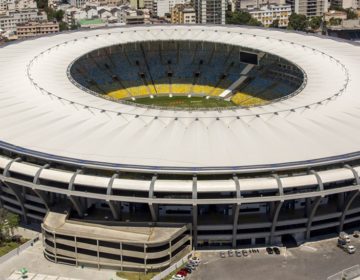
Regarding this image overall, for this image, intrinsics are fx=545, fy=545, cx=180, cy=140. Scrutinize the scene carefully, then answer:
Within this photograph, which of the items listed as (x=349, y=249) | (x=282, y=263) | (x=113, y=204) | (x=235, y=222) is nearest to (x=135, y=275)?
(x=113, y=204)

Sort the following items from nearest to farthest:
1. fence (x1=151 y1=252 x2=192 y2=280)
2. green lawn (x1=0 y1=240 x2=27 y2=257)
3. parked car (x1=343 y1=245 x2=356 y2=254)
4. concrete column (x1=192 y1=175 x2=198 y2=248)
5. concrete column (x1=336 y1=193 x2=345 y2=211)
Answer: concrete column (x1=192 y1=175 x2=198 y2=248), fence (x1=151 y1=252 x2=192 y2=280), parked car (x1=343 y1=245 x2=356 y2=254), green lawn (x1=0 y1=240 x2=27 y2=257), concrete column (x1=336 y1=193 x2=345 y2=211)

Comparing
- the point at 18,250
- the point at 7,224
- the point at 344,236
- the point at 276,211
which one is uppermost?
the point at 276,211

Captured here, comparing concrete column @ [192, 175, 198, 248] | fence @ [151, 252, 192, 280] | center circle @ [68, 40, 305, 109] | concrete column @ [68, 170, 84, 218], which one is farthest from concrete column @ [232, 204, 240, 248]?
center circle @ [68, 40, 305, 109]

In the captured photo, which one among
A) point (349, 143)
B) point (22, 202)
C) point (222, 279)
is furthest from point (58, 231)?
point (349, 143)

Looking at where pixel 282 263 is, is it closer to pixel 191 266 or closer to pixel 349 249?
pixel 349 249

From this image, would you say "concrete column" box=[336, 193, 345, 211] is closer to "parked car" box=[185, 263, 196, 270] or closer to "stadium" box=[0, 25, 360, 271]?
"stadium" box=[0, 25, 360, 271]

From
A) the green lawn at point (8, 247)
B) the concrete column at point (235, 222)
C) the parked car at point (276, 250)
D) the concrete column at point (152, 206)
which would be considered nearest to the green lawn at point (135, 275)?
the concrete column at point (152, 206)
